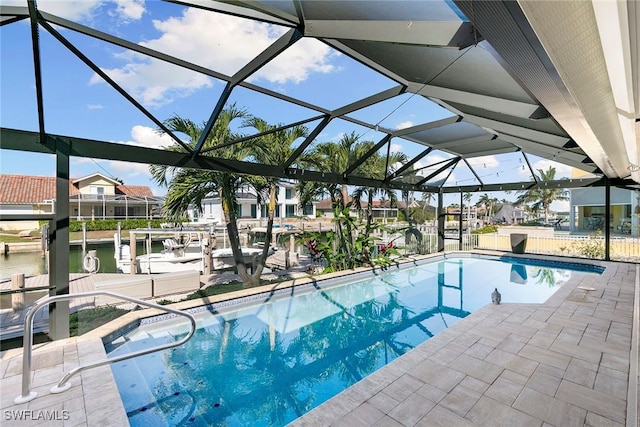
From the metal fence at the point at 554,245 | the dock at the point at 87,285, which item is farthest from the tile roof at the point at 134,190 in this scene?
the metal fence at the point at 554,245

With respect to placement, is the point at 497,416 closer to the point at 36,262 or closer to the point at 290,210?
the point at 36,262

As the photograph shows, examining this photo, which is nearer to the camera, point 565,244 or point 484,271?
point 484,271

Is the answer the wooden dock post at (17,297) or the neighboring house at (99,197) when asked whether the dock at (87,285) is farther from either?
the neighboring house at (99,197)

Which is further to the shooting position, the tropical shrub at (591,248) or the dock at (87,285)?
the tropical shrub at (591,248)

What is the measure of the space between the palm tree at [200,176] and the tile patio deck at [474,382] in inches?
139

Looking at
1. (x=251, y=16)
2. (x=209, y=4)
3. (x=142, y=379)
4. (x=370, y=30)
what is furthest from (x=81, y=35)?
(x=142, y=379)

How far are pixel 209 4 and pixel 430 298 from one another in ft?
27.1

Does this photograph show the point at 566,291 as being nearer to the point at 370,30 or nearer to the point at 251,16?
the point at 370,30

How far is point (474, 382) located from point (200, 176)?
6634mm

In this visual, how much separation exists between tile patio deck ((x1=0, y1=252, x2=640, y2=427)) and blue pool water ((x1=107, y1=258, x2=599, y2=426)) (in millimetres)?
734

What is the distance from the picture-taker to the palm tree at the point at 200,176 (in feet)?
23.1

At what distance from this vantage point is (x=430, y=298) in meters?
8.52

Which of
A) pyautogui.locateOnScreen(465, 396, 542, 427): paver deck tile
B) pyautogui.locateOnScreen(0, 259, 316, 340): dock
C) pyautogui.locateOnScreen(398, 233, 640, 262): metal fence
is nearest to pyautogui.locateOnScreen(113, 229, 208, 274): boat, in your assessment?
pyautogui.locateOnScreen(0, 259, 316, 340): dock

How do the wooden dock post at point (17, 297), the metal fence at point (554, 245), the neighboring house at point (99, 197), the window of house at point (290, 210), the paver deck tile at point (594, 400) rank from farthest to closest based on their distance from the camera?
the window of house at point (290, 210), the neighboring house at point (99, 197), the metal fence at point (554, 245), the wooden dock post at point (17, 297), the paver deck tile at point (594, 400)
